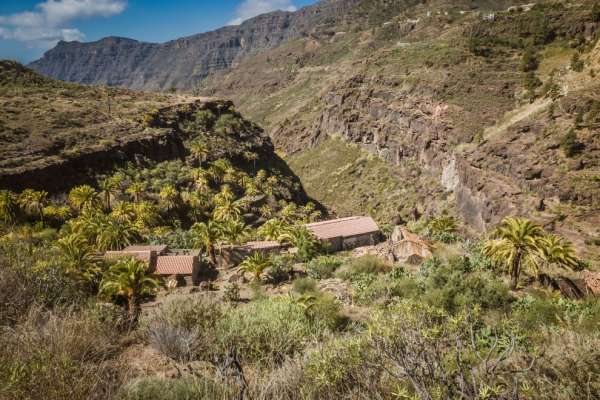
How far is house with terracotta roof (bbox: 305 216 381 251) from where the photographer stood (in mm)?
38469

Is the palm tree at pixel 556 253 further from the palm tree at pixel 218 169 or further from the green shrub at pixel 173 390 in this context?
the palm tree at pixel 218 169

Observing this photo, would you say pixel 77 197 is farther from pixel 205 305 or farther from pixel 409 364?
pixel 409 364

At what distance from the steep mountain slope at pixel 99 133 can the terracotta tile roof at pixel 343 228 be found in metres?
23.1

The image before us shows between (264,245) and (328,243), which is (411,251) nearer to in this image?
(328,243)

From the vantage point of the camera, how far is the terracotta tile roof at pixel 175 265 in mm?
25500

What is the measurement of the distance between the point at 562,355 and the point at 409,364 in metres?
3.00

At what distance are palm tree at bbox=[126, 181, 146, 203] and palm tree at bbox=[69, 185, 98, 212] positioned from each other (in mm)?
4375

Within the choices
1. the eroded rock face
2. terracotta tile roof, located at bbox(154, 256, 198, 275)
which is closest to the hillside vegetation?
the eroded rock face

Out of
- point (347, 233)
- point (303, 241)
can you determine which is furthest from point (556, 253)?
point (347, 233)

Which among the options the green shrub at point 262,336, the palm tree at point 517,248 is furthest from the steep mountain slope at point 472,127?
the green shrub at point 262,336

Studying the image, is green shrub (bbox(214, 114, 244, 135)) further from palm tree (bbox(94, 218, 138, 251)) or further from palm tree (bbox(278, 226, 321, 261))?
palm tree (bbox(94, 218, 138, 251))

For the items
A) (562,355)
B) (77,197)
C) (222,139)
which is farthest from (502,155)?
(77,197)

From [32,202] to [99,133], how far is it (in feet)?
56.4

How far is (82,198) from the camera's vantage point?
36.7 metres
